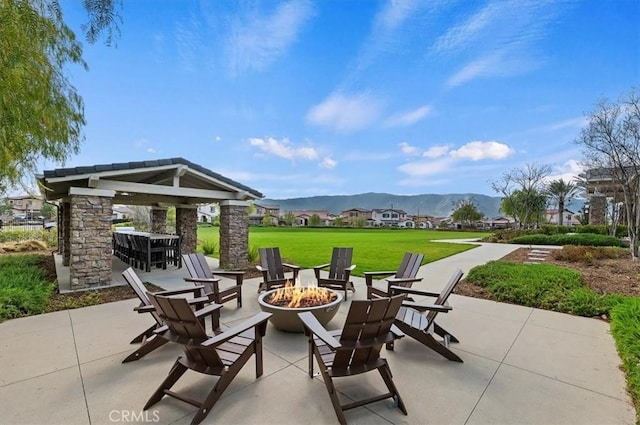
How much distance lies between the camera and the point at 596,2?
7.16 m

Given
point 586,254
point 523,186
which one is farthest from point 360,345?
point 523,186

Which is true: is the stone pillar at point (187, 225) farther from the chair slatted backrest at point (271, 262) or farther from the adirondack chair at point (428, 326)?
the adirondack chair at point (428, 326)

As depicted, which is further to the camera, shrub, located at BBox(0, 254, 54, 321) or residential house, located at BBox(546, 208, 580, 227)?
residential house, located at BBox(546, 208, 580, 227)

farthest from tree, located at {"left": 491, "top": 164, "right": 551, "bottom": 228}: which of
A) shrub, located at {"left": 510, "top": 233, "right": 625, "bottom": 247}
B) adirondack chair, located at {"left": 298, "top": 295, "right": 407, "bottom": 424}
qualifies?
adirondack chair, located at {"left": 298, "top": 295, "right": 407, "bottom": 424}

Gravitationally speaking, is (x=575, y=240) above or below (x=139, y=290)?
below

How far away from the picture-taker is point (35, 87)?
507cm

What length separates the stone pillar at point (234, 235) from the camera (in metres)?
9.14

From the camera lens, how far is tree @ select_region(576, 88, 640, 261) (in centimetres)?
1017

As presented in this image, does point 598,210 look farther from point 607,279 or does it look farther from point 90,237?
point 90,237

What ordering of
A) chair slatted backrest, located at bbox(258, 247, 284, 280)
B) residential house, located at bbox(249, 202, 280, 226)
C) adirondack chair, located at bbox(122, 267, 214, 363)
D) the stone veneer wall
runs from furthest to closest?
1. residential house, located at bbox(249, 202, 280, 226)
2. the stone veneer wall
3. chair slatted backrest, located at bbox(258, 247, 284, 280)
4. adirondack chair, located at bbox(122, 267, 214, 363)

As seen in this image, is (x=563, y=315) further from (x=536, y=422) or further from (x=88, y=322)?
(x=88, y=322)

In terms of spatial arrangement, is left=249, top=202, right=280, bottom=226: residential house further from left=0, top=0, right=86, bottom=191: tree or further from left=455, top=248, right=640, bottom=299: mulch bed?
left=455, top=248, right=640, bottom=299: mulch bed

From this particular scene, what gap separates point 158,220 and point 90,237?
26.2 ft

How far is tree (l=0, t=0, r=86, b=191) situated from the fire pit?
15.3 feet
